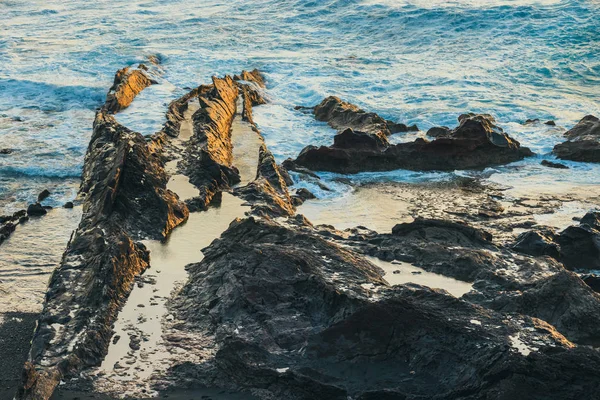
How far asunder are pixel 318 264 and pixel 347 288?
0.91 m

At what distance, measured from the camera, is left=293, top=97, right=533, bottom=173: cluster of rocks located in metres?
18.1

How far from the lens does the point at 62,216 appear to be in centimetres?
1461

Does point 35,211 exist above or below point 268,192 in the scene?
below

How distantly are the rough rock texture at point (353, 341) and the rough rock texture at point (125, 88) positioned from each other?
11876mm

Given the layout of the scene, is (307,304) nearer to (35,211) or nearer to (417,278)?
(417,278)

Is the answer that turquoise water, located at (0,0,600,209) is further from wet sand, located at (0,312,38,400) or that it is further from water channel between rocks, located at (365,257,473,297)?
water channel between rocks, located at (365,257,473,297)

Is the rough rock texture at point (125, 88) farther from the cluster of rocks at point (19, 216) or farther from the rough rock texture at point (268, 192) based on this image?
the rough rock texture at point (268, 192)

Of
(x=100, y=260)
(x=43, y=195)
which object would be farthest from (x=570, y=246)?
(x=43, y=195)

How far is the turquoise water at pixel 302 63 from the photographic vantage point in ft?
67.3

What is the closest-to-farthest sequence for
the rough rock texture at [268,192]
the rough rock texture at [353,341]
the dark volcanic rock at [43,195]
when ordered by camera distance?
the rough rock texture at [353,341] < the rough rock texture at [268,192] < the dark volcanic rock at [43,195]

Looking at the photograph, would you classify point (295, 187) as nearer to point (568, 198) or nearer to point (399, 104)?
point (568, 198)

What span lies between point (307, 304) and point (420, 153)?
34.6 feet

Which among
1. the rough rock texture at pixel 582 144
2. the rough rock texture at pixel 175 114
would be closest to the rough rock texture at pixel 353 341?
the rough rock texture at pixel 175 114

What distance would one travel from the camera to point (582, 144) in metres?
19.1
